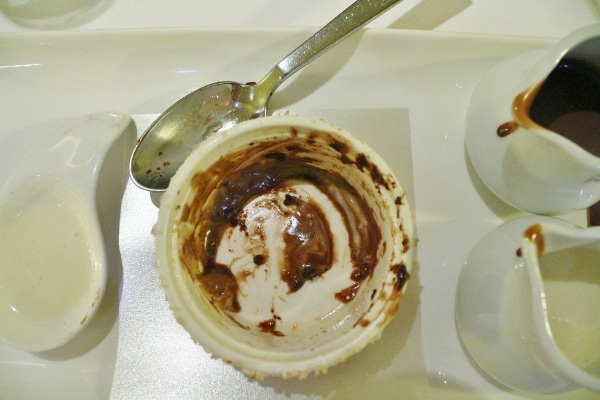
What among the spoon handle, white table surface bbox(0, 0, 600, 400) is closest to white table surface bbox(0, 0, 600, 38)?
white table surface bbox(0, 0, 600, 400)

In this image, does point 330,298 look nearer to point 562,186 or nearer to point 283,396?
point 283,396

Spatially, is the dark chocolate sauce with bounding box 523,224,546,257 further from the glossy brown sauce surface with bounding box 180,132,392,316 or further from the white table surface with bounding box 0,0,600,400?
the white table surface with bounding box 0,0,600,400

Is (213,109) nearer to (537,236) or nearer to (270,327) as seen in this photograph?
(270,327)

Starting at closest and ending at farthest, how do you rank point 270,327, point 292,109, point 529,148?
1. point 529,148
2. point 270,327
3. point 292,109

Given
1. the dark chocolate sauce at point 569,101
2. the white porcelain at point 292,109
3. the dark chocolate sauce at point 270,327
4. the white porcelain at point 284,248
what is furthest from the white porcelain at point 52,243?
the dark chocolate sauce at point 569,101

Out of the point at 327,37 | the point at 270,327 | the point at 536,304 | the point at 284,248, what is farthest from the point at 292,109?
the point at 536,304

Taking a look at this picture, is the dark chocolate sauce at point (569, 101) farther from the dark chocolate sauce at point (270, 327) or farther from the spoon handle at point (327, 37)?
the dark chocolate sauce at point (270, 327)
